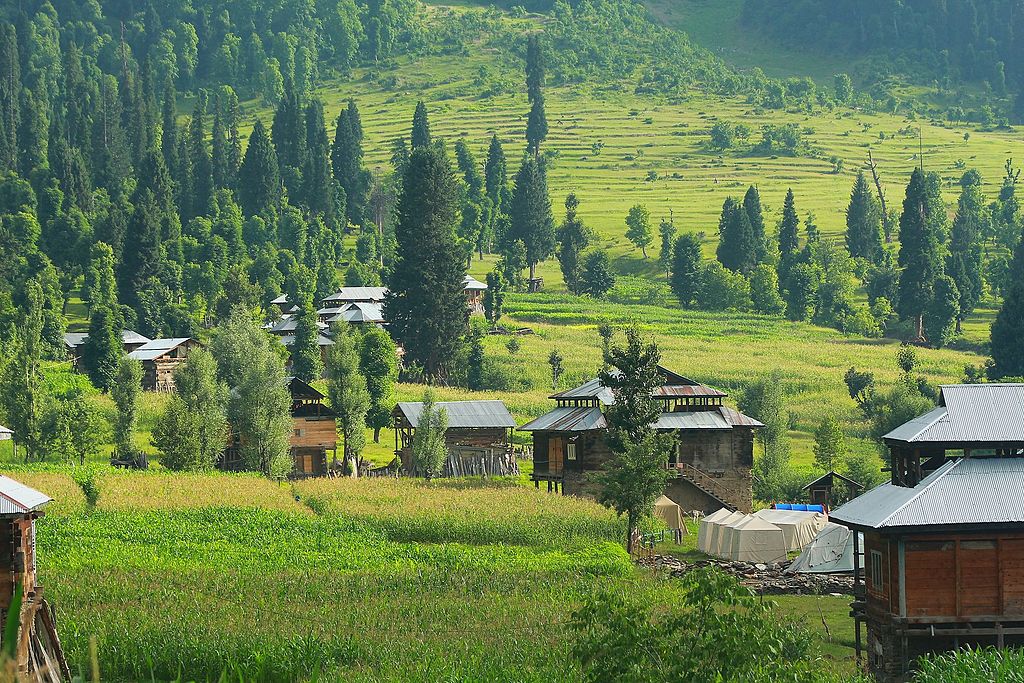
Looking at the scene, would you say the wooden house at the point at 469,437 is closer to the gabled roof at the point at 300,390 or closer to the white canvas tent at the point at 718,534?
the gabled roof at the point at 300,390

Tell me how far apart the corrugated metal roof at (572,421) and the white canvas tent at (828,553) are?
18.5 m

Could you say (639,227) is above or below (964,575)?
above

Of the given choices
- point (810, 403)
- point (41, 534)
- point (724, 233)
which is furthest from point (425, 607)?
point (724, 233)

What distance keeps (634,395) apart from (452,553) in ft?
45.5

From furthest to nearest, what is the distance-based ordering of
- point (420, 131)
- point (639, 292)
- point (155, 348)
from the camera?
point (420, 131), point (639, 292), point (155, 348)

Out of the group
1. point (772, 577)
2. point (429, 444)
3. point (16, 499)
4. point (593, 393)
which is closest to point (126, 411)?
point (429, 444)

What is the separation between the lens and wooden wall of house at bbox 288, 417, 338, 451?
86250 mm

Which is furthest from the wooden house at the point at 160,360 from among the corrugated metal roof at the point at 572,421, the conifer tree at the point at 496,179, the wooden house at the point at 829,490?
the conifer tree at the point at 496,179

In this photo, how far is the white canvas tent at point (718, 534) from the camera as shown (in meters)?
57.8

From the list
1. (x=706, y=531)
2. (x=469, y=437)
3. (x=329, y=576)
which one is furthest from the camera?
(x=469, y=437)

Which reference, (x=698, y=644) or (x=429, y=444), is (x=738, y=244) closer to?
(x=429, y=444)

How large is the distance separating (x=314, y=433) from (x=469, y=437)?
9.12 m

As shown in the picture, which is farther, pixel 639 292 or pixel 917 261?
pixel 639 292

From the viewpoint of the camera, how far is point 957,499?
36312 millimetres
